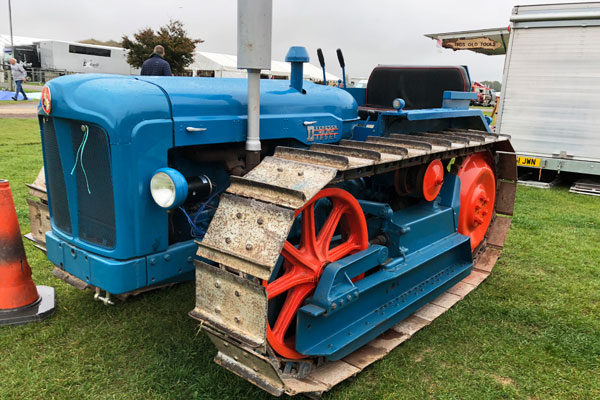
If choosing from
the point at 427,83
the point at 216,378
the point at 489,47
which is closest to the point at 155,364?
the point at 216,378

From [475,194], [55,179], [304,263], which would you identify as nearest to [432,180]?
[475,194]

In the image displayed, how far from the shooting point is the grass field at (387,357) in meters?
2.61

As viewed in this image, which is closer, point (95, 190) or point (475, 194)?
point (95, 190)

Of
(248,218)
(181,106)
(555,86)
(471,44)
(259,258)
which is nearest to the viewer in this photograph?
(259,258)

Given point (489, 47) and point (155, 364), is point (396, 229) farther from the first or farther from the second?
point (489, 47)

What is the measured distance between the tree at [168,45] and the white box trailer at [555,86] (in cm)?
2074

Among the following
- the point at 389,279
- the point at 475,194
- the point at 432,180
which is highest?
the point at 432,180

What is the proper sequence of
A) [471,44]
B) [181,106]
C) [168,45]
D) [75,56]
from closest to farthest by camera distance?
1. [181,106]
2. [471,44]
3. [168,45]
4. [75,56]

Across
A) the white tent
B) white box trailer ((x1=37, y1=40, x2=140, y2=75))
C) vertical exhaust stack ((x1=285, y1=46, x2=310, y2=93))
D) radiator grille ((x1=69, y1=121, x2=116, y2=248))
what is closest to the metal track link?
radiator grille ((x1=69, y1=121, x2=116, y2=248))

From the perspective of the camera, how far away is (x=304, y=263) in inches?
108

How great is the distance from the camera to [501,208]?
4828 mm

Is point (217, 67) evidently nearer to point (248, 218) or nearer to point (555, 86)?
point (555, 86)

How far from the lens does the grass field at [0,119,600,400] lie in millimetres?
2615

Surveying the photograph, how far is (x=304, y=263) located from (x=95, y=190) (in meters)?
1.16
